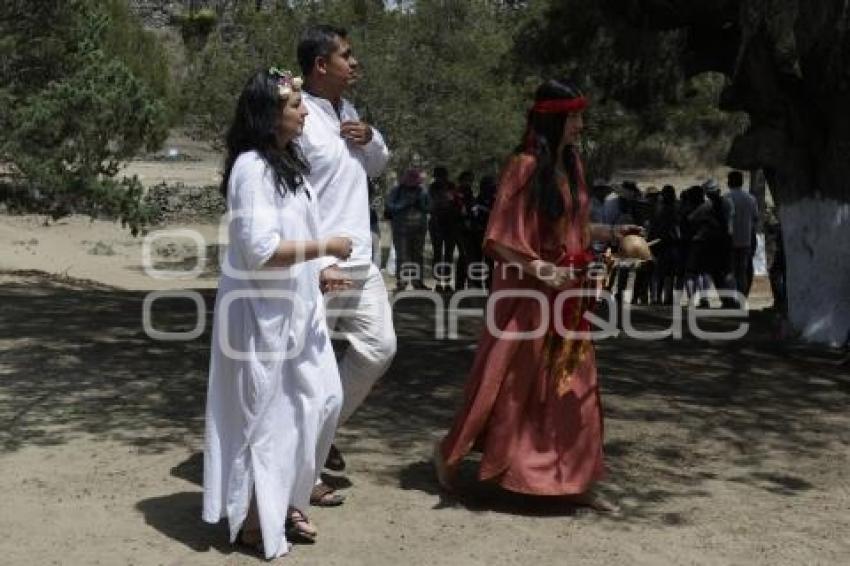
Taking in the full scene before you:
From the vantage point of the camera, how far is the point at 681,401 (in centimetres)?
686

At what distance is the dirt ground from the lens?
4410mm

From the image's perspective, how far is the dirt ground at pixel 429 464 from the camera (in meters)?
4.41

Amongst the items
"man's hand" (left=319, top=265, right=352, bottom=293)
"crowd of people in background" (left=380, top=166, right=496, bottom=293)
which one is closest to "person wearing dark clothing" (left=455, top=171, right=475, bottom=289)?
"crowd of people in background" (left=380, top=166, right=496, bottom=293)

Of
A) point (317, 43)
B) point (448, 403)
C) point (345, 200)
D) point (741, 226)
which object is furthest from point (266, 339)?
point (741, 226)

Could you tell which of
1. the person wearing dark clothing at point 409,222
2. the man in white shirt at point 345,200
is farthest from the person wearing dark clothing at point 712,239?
the man in white shirt at point 345,200

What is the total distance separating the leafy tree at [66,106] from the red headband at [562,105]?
11016mm

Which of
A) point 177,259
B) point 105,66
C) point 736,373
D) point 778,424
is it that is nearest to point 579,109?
point 778,424

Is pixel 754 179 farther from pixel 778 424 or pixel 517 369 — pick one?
pixel 517 369

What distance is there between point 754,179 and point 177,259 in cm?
1195

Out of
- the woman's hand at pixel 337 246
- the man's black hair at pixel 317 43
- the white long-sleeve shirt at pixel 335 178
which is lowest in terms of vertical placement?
the woman's hand at pixel 337 246

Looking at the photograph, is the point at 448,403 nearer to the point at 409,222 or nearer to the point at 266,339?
the point at 266,339

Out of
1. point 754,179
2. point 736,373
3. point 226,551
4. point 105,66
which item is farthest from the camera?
point 754,179

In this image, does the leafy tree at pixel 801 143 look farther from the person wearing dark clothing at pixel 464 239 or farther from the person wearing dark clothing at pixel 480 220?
the person wearing dark clothing at pixel 464 239

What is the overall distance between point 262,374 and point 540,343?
1.23 meters
